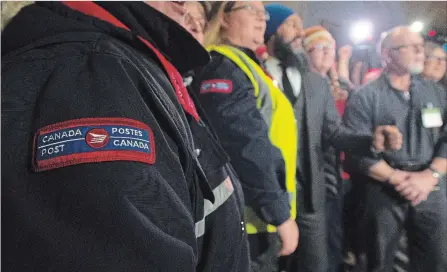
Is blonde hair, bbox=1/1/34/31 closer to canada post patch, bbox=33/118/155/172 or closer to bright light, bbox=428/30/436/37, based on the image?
canada post patch, bbox=33/118/155/172

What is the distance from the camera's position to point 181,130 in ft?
1.66

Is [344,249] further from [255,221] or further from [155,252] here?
[155,252]

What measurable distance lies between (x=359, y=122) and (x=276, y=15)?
23.7 inches

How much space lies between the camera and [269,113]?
4.35 feet

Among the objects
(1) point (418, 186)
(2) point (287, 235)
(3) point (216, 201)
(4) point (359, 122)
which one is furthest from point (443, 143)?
(3) point (216, 201)

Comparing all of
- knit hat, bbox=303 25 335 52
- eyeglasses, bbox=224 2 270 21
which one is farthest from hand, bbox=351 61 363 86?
eyeglasses, bbox=224 2 270 21

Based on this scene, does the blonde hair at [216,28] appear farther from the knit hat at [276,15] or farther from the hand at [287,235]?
the hand at [287,235]

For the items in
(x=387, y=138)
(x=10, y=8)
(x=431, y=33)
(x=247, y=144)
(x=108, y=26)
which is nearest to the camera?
(x=108, y=26)

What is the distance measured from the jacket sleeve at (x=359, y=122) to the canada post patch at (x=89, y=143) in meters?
1.51

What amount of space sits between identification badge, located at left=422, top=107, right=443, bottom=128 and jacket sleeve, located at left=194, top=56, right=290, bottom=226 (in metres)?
0.87

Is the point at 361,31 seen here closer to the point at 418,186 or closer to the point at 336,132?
the point at 336,132

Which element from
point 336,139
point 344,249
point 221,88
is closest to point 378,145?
point 336,139

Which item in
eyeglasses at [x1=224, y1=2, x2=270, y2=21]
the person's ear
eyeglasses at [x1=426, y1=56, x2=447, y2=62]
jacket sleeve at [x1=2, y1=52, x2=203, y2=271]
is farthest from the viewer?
eyeglasses at [x1=426, y1=56, x2=447, y2=62]

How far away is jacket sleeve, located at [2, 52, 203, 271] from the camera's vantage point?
0.36 m
